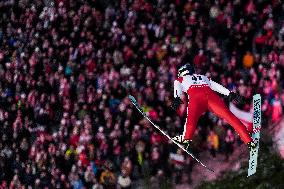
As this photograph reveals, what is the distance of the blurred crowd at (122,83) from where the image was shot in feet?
52.0

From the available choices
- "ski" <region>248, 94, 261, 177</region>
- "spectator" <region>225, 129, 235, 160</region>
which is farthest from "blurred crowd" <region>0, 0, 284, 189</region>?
"ski" <region>248, 94, 261, 177</region>

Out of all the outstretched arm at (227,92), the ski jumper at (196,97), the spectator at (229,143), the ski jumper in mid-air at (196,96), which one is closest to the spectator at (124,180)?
the spectator at (229,143)

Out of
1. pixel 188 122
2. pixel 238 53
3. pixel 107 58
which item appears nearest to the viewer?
pixel 188 122

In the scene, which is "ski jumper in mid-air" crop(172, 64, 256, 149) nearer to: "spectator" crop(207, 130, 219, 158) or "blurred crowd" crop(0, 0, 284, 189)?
"spectator" crop(207, 130, 219, 158)

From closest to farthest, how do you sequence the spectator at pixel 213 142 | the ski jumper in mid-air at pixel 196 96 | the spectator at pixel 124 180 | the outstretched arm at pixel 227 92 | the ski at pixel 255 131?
the outstretched arm at pixel 227 92 < the ski jumper in mid-air at pixel 196 96 < the ski at pixel 255 131 < the spectator at pixel 213 142 < the spectator at pixel 124 180

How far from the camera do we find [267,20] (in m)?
17.0

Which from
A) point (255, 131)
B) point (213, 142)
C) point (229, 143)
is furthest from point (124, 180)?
point (255, 131)

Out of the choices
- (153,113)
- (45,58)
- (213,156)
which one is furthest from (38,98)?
(213,156)

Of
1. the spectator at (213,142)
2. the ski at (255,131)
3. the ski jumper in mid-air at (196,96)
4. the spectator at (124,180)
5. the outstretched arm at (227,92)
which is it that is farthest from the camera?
the spectator at (124,180)

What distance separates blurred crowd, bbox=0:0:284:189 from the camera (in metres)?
15.9

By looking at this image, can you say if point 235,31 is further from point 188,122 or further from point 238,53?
point 188,122

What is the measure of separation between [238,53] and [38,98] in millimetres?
6632

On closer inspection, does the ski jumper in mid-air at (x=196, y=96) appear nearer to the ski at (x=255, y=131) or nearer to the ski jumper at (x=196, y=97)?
the ski jumper at (x=196, y=97)

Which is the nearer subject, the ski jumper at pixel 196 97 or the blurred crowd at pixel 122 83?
the ski jumper at pixel 196 97
